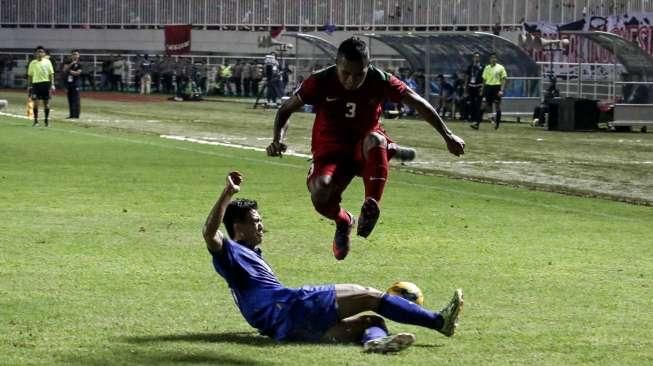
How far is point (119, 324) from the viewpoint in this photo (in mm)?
11039

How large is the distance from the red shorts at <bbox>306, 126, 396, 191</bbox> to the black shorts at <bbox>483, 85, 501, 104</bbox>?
108 ft

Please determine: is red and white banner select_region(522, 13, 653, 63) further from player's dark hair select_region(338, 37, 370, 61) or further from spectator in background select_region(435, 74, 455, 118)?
player's dark hair select_region(338, 37, 370, 61)

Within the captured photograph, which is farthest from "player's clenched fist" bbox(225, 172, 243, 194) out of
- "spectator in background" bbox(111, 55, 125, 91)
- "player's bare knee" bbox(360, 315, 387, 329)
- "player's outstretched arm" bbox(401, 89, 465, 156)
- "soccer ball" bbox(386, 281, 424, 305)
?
"spectator in background" bbox(111, 55, 125, 91)

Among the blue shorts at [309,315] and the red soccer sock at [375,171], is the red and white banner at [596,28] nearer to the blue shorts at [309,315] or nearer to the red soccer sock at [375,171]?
the red soccer sock at [375,171]

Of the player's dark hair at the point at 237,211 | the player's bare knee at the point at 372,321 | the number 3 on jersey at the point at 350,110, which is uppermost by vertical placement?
the number 3 on jersey at the point at 350,110

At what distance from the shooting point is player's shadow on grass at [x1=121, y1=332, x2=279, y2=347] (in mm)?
10375

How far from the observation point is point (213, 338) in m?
10.5

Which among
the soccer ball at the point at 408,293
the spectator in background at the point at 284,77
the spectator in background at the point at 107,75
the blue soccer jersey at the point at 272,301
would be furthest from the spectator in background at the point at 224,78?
the blue soccer jersey at the point at 272,301

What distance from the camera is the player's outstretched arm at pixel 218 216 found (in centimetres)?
1001

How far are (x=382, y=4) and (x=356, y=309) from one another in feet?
200

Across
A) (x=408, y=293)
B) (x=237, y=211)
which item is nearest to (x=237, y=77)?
(x=408, y=293)

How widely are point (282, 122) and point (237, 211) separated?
2.58 meters

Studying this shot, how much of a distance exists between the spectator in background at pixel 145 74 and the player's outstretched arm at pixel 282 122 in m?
65.4

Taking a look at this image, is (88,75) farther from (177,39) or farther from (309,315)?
(309,315)
